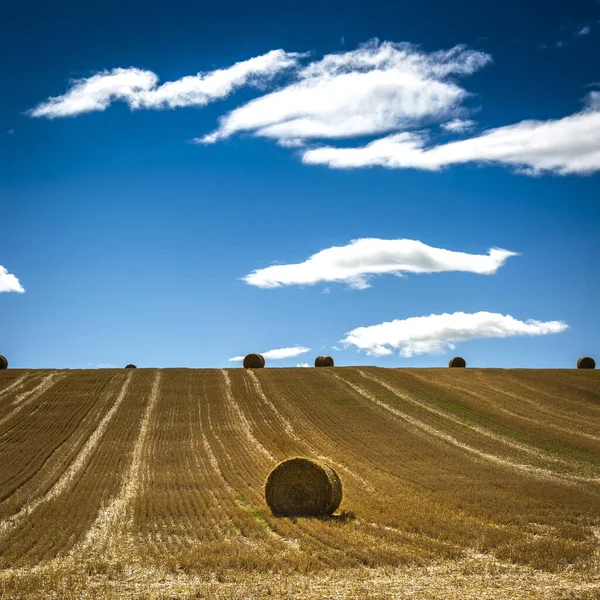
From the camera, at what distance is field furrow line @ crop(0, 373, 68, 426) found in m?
41.2

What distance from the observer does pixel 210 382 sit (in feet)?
167

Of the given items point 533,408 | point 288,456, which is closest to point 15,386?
point 288,456

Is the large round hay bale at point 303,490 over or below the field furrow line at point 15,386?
below

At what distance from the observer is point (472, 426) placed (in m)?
39.2

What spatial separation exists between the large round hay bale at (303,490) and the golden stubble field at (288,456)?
41.0 inches

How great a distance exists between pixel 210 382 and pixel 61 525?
3163cm

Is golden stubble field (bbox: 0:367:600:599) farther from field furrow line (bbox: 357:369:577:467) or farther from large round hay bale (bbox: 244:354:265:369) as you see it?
large round hay bale (bbox: 244:354:265:369)

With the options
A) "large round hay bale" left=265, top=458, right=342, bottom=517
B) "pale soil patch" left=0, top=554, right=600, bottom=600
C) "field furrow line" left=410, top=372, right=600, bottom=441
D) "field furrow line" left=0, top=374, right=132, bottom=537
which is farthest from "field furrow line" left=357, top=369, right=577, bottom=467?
"pale soil patch" left=0, top=554, right=600, bottom=600

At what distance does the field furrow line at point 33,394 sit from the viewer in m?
41.2

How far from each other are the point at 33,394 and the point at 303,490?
3010cm

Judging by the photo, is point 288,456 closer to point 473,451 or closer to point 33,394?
point 473,451

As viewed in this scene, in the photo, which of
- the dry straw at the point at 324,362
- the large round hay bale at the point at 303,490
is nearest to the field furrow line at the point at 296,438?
the large round hay bale at the point at 303,490

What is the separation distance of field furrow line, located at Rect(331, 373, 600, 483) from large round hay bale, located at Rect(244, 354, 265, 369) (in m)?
11.5

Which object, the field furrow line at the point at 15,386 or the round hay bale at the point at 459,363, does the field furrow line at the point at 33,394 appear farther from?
the round hay bale at the point at 459,363
